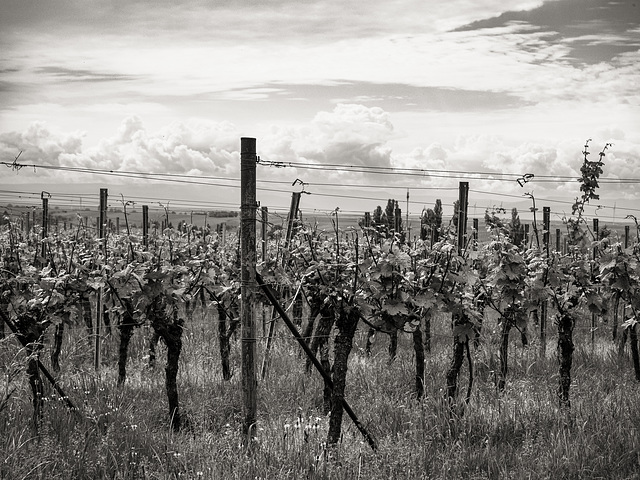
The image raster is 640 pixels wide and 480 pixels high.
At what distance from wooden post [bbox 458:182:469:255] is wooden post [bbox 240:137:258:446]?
2.68m

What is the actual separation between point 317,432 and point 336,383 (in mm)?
484

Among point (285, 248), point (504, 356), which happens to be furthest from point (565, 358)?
point (285, 248)

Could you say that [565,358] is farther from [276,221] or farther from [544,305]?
[276,221]

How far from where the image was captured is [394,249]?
17.5 ft

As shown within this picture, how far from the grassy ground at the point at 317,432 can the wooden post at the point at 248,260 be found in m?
0.51

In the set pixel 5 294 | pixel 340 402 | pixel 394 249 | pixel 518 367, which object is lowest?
pixel 518 367

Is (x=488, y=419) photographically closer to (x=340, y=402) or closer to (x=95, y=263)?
(x=340, y=402)

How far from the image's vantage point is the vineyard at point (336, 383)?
187 inches

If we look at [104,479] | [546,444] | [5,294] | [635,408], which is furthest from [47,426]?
[635,408]

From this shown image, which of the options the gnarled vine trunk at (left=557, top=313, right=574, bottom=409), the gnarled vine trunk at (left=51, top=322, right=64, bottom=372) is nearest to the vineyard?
the gnarled vine trunk at (left=557, top=313, right=574, bottom=409)

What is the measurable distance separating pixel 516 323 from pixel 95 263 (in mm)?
5219

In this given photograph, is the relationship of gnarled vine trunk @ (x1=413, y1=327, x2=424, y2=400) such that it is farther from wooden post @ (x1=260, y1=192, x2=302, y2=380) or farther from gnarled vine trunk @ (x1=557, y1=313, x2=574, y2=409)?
wooden post @ (x1=260, y1=192, x2=302, y2=380)

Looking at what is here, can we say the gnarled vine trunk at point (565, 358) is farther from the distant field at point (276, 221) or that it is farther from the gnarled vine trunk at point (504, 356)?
the distant field at point (276, 221)

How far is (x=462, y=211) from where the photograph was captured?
701 cm
